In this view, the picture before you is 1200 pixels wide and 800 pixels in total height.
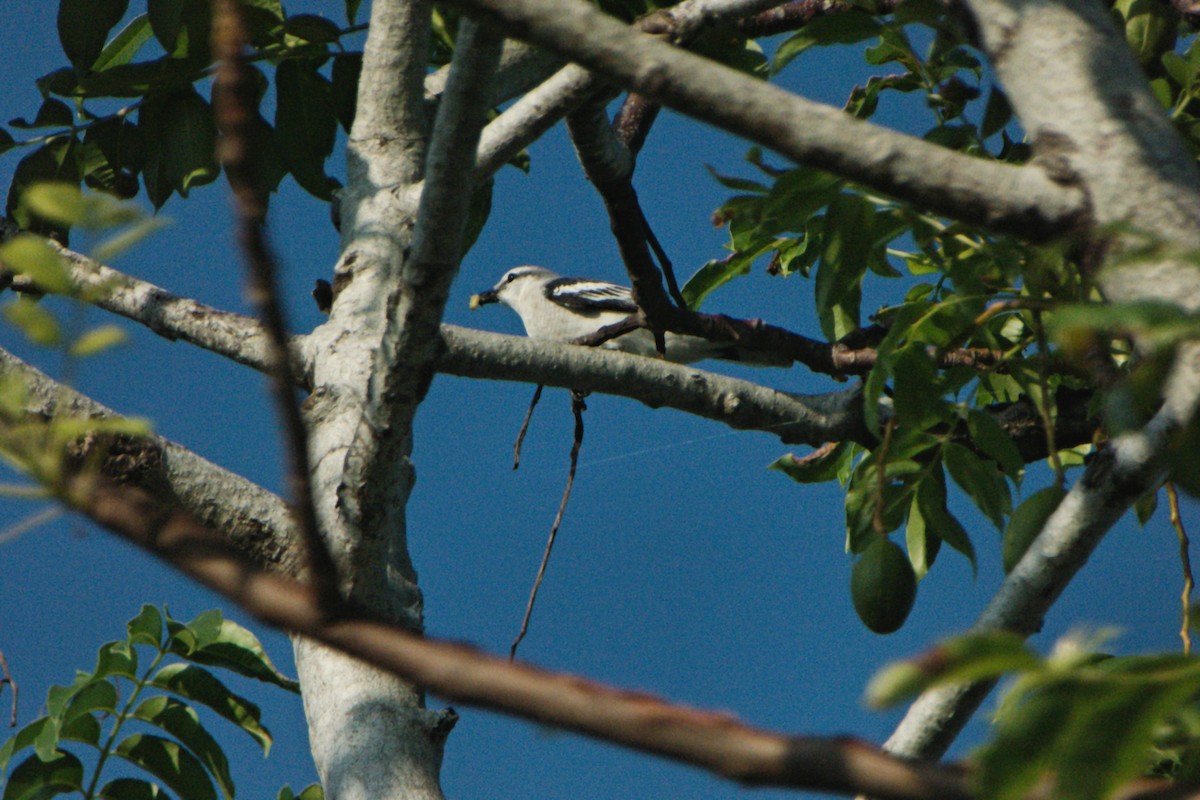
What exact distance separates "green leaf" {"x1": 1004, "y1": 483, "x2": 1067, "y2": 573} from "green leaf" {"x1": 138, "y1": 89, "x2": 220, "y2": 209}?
2.44 metres

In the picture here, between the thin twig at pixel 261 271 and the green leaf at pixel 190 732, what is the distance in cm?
219

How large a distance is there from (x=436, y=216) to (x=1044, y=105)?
0.72 m

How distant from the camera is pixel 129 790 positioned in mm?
2605

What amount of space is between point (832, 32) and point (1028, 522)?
89 cm

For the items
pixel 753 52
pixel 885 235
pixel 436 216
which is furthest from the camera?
pixel 753 52

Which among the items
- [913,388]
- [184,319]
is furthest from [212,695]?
[913,388]

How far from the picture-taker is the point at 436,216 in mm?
1418

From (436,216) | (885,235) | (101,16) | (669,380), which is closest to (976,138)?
(885,235)

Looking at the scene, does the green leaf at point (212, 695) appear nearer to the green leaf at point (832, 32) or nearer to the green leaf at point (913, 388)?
the green leaf at point (913, 388)

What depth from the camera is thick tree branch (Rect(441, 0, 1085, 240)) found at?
1019 mm

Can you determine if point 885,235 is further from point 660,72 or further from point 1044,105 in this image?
point 660,72

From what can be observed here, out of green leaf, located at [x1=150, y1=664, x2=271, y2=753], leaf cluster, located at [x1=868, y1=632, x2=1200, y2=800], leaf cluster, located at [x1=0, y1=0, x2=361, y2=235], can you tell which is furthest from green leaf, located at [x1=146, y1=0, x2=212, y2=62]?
leaf cluster, located at [x1=868, y1=632, x2=1200, y2=800]

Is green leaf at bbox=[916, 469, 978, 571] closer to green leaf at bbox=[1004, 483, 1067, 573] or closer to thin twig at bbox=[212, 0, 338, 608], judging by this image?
green leaf at bbox=[1004, 483, 1067, 573]

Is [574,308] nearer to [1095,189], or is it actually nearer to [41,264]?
[1095,189]
